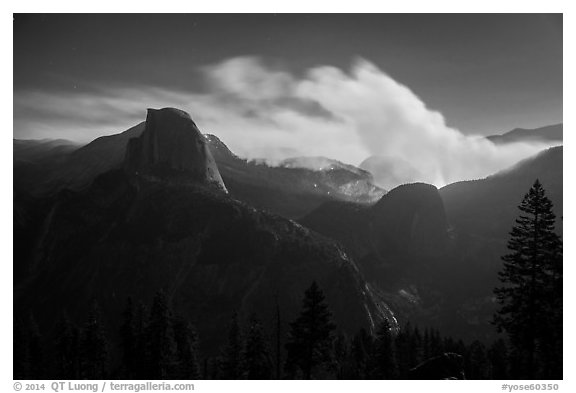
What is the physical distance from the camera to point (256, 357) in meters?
50.2

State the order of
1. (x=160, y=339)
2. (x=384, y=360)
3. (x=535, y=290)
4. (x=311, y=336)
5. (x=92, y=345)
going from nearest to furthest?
1. (x=535, y=290)
2. (x=311, y=336)
3. (x=160, y=339)
4. (x=92, y=345)
5. (x=384, y=360)

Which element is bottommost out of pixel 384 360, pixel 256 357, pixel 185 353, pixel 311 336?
pixel 384 360

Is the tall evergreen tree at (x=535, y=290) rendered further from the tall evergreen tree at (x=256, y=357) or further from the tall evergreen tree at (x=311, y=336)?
the tall evergreen tree at (x=256, y=357)

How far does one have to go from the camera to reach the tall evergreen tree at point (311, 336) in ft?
137

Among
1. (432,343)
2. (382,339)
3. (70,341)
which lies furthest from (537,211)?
(432,343)

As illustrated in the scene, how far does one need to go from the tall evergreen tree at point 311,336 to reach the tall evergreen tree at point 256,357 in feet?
28.1

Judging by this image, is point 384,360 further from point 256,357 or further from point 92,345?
point 92,345

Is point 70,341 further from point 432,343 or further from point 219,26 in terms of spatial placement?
point 432,343

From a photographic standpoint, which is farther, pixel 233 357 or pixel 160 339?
pixel 233 357

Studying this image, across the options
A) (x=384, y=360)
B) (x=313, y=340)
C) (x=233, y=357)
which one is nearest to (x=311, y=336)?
(x=313, y=340)

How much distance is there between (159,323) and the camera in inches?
2105

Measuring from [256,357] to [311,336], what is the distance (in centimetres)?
1030

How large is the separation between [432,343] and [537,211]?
65.6m

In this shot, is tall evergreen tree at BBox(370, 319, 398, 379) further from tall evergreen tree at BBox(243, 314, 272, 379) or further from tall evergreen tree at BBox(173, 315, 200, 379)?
tall evergreen tree at BBox(173, 315, 200, 379)
